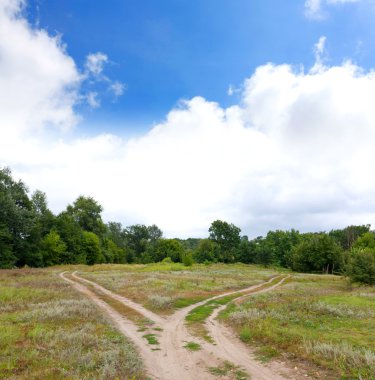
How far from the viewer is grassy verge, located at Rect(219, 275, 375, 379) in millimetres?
11773

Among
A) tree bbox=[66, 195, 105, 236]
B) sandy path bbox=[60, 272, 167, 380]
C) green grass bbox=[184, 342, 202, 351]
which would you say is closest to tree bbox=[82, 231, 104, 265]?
tree bbox=[66, 195, 105, 236]

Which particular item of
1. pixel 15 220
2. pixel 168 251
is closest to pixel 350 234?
pixel 168 251

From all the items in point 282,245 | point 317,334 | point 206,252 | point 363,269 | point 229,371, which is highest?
point 282,245

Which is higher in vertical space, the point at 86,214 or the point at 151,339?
the point at 86,214

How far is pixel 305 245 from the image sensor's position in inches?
3816

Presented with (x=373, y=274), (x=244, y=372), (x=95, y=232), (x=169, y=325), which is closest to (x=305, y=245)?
(x=373, y=274)

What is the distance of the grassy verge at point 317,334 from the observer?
11.8m

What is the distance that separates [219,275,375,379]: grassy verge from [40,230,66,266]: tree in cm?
7112

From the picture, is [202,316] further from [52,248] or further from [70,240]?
[70,240]

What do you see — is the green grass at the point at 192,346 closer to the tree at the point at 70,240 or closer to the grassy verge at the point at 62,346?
the grassy verge at the point at 62,346

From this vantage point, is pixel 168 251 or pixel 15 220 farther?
pixel 168 251

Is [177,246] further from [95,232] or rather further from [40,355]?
[40,355]

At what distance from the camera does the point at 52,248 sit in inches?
3356

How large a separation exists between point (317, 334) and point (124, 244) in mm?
143609
